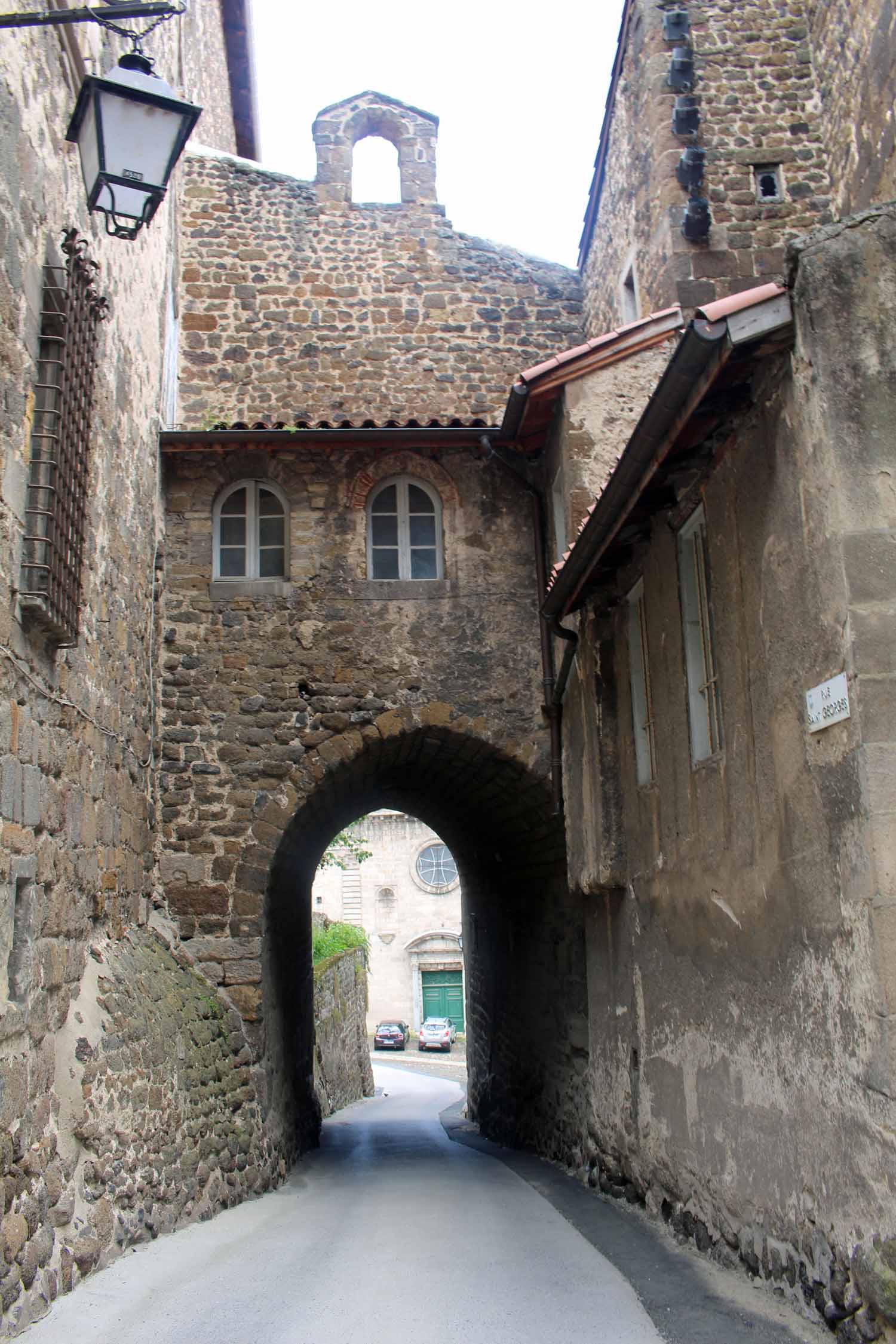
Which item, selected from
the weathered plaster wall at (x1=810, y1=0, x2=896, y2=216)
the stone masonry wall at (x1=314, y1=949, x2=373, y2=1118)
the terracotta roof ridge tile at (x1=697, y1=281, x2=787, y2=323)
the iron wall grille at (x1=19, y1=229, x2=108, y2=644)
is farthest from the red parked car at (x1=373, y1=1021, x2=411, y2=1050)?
the terracotta roof ridge tile at (x1=697, y1=281, x2=787, y2=323)

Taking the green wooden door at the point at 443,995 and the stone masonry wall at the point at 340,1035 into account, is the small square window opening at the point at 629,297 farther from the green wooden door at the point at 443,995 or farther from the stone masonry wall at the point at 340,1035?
the green wooden door at the point at 443,995

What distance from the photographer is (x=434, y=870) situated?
3753 cm

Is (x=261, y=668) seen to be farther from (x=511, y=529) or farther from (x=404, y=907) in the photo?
(x=404, y=907)

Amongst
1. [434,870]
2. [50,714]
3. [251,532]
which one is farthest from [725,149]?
[434,870]

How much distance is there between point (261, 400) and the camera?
34.8 ft

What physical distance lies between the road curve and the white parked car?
2590cm

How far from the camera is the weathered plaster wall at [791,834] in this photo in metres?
3.99

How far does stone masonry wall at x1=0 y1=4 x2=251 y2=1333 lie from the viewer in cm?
500

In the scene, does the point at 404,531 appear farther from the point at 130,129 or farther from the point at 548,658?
the point at 130,129

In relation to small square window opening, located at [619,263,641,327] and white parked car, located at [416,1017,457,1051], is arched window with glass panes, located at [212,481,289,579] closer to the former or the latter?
small square window opening, located at [619,263,641,327]

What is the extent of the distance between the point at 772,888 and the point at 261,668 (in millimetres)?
5581

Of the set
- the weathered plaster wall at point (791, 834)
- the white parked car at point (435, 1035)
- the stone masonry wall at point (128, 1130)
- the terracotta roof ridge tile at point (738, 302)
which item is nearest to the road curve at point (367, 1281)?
the stone masonry wall at point (128, 1130)

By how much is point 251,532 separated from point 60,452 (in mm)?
4007

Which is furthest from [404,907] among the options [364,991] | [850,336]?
[850,336]
